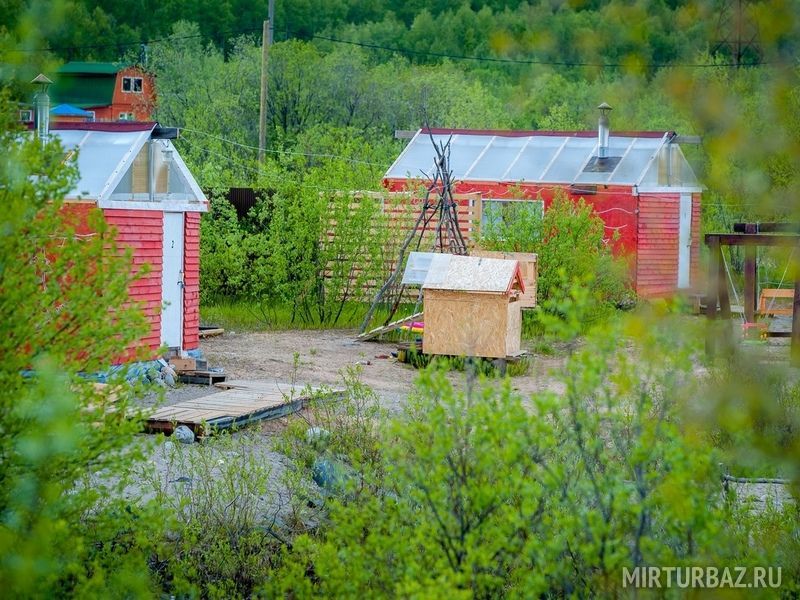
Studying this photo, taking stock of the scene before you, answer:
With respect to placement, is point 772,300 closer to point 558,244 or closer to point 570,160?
point 558,244

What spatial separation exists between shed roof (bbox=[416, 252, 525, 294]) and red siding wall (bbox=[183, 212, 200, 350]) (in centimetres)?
304

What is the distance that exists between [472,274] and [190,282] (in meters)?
3.71

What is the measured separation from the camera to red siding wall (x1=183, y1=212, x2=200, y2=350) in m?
14.7

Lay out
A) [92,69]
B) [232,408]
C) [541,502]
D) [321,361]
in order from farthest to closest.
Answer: [92,69] → [321,361] → [232,408] → [541,502]

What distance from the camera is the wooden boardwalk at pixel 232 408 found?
1038cm

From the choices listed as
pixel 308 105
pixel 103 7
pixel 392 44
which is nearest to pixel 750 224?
pixel 308 105

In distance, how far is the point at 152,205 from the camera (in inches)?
548

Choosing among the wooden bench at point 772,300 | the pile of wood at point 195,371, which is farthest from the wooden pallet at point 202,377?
the wooden bench at point 772,300

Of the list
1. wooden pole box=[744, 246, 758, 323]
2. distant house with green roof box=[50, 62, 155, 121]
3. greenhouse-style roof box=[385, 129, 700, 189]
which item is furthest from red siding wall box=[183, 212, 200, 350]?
distant house with green roof box=[50, 62, 155, 121]

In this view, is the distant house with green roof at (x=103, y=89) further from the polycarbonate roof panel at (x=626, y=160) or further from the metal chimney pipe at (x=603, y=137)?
the polycarbonate roof panel at (x=626, y=160)

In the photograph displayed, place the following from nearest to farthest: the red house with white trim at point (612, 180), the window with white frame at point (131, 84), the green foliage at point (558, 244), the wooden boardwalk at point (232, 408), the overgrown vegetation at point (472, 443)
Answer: the overgrown vegetation at point (472, 443), the wooden boardwalk at point (232, 408), the green foliage at point (558, 244), the red house with white trim at point (612, 180), the window with white frame at point (131, 84)

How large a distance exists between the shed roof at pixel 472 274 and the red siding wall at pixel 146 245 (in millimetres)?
3409

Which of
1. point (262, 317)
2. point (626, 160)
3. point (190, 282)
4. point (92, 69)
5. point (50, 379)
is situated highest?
point (92, 69)

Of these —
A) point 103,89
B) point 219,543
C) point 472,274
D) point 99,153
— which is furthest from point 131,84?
point 219,543
